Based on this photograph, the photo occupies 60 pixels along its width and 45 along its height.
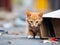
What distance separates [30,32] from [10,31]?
18cm

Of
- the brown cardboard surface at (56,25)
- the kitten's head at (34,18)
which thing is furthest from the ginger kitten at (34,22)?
the brown cardboard surface at (56,25)

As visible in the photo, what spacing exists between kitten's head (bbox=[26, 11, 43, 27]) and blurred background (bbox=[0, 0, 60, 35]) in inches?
2.4

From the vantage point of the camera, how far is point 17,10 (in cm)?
129

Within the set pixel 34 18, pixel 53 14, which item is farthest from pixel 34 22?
pixel 53 14

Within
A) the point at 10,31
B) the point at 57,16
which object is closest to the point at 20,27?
the point at 10,31

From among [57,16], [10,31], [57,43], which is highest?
[57,16]

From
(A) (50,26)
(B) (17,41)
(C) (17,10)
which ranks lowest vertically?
(B) (17,41)

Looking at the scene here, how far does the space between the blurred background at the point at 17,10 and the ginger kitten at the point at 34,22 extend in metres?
0.06

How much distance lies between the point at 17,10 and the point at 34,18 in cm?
20

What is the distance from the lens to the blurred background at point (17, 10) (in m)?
1.26

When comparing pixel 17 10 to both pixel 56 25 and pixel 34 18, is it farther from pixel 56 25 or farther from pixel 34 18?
pixel 56 25

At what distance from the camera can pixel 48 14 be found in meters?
1.22

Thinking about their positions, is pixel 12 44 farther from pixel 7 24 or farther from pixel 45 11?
pixel 45 11

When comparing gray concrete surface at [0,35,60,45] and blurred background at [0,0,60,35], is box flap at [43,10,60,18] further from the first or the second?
gray concrete surface at [0,35,60,45]
